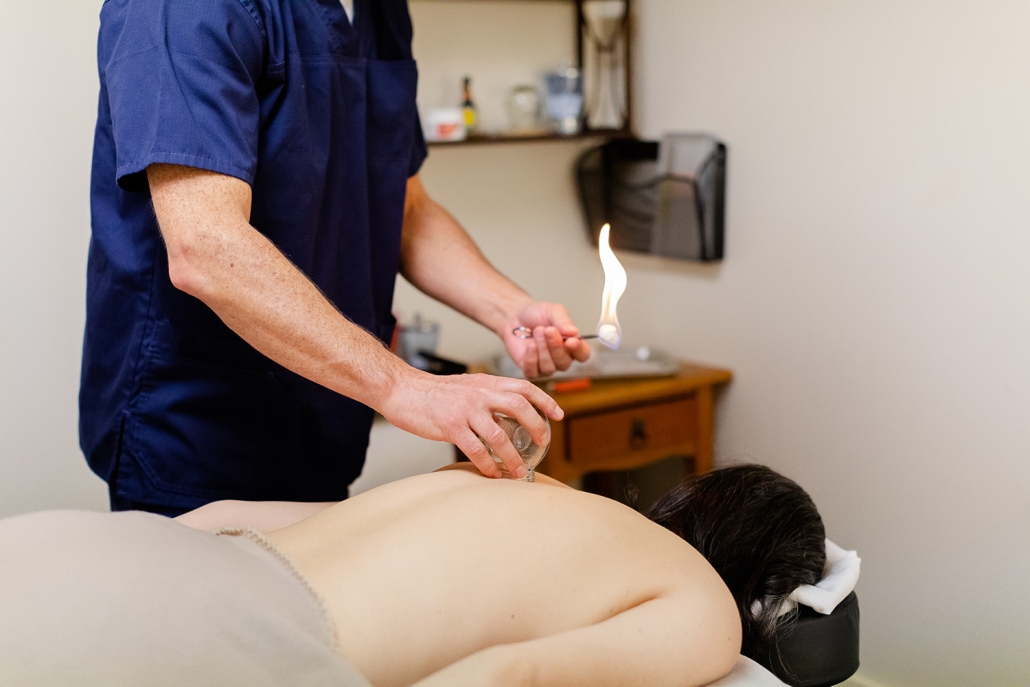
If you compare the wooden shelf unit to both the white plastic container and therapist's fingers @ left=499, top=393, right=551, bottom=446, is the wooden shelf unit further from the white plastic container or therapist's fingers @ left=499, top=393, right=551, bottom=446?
therapist's fingers @ left=499, top=393, right=551, bottom=446

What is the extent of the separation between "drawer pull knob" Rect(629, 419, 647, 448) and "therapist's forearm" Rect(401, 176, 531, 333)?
986 mm

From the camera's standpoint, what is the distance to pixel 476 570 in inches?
40.7

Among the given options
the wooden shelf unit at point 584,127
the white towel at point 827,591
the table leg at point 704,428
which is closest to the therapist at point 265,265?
the white towel at point 827,591

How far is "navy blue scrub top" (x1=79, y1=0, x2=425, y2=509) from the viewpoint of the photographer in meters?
1.20

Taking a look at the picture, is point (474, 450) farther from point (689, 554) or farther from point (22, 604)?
point (22, 604)

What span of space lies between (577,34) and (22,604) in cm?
243

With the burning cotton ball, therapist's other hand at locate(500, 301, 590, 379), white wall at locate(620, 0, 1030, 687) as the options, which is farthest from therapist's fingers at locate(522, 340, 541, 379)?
white wall at locate(620, 0, 1030, 687)

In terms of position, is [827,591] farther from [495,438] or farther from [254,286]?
[254,286]

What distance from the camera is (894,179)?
2205 mm

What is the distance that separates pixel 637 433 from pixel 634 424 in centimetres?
3

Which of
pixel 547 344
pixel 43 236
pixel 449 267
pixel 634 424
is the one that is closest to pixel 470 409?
pixel 547 344

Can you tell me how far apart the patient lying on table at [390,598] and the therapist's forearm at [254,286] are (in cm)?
16

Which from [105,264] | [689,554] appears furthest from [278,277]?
[689,554]

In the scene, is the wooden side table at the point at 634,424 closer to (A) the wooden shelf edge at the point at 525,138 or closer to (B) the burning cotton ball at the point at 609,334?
(A) the wooden shelf edge at the point at 525,138
